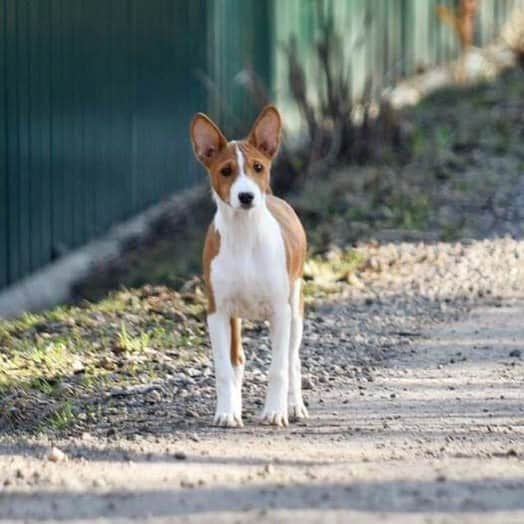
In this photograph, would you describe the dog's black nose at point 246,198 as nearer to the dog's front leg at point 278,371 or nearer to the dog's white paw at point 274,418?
the dog's front leg at point 278,371

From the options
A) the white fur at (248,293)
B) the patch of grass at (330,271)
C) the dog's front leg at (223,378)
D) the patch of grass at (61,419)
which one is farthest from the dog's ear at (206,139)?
the patch of grass at (330,271)

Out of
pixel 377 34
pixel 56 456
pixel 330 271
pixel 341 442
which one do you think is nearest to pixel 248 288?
pixel 341 442

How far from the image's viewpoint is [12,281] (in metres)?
12.2

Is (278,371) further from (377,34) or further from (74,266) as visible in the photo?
(377,34)

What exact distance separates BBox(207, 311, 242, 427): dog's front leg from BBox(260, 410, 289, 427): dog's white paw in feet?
0.39

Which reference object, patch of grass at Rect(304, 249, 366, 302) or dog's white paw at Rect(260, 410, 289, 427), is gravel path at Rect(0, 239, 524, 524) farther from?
patch of grass at Rect(304, 249, 366, 302)

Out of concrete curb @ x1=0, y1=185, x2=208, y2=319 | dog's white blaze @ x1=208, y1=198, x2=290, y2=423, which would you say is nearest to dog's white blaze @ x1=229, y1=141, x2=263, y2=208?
dog's white blaze @ x1=208, y1=198, x2=290, y2=423

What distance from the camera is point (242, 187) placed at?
308 inches

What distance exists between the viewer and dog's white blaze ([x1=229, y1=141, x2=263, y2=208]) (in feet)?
25.7

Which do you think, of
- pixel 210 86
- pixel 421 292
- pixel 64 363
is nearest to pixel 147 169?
pixel 210 86

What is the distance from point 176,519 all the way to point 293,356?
2.14 metres

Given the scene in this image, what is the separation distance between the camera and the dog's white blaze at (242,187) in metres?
7.82

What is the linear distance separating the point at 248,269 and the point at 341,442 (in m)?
0.90

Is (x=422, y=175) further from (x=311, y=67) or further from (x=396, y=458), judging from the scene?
(x=396, y=458)
